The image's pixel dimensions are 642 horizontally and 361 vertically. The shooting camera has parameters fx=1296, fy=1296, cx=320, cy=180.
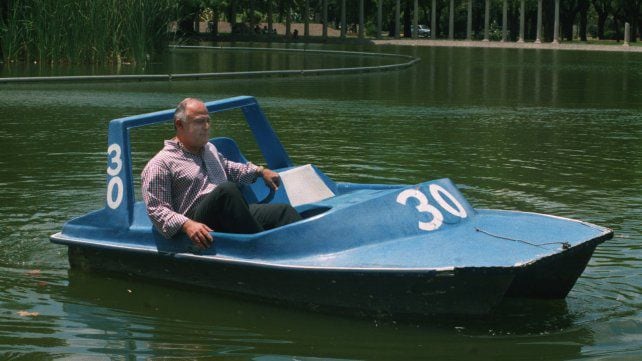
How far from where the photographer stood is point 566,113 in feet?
78.5

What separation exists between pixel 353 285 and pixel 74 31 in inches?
1085

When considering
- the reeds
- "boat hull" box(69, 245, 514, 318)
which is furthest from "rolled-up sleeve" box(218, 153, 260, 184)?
the reeds

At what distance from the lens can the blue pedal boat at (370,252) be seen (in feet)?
24.2

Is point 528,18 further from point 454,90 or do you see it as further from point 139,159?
point 139,159

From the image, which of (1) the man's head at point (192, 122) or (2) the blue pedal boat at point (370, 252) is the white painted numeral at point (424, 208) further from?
(1) the man's head at point (192, 122)

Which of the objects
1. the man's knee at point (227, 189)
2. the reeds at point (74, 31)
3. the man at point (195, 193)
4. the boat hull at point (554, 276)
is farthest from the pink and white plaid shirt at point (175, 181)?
the reeds at point (74, 31)

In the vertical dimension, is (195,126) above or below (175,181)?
above

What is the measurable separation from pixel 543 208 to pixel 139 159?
5412 mm

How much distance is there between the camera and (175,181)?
28.0ft

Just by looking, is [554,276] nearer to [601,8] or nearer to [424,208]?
[424,208]

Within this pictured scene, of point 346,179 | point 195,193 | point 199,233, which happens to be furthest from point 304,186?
point 346,179

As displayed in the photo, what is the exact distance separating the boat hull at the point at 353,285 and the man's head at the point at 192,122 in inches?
30.7

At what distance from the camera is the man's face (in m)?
8.33

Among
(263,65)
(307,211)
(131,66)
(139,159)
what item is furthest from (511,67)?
(307,211)
